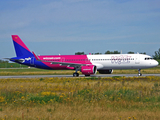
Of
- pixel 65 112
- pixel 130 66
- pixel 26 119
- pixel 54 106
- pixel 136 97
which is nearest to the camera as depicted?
pixel 26 119

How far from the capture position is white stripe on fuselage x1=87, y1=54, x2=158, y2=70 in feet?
124

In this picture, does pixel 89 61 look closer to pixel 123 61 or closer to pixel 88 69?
pixel 88 69

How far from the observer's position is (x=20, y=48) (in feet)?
148

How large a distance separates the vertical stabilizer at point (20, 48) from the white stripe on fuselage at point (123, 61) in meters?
14.0

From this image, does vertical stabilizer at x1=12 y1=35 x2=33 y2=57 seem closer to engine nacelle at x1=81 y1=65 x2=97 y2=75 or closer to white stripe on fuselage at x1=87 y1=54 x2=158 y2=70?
engine nacelle at x1=81 y1=65 x2=97 y2=75

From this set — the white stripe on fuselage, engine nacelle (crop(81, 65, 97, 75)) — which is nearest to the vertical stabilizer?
engine nacelle (crop(81, 65, 97, 75))

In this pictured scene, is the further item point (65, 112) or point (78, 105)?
point (78, 105)

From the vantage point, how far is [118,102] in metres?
12.2

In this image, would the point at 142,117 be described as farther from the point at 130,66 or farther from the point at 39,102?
the point at 130,66

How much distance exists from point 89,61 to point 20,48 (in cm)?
1540

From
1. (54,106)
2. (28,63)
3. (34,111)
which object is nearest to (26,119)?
(34,111)

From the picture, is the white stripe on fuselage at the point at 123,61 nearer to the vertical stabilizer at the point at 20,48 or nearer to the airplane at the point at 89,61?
the airplane at the point at 89,61

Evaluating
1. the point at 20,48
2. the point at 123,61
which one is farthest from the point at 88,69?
the point at 20,48

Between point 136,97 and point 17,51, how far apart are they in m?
36.4
